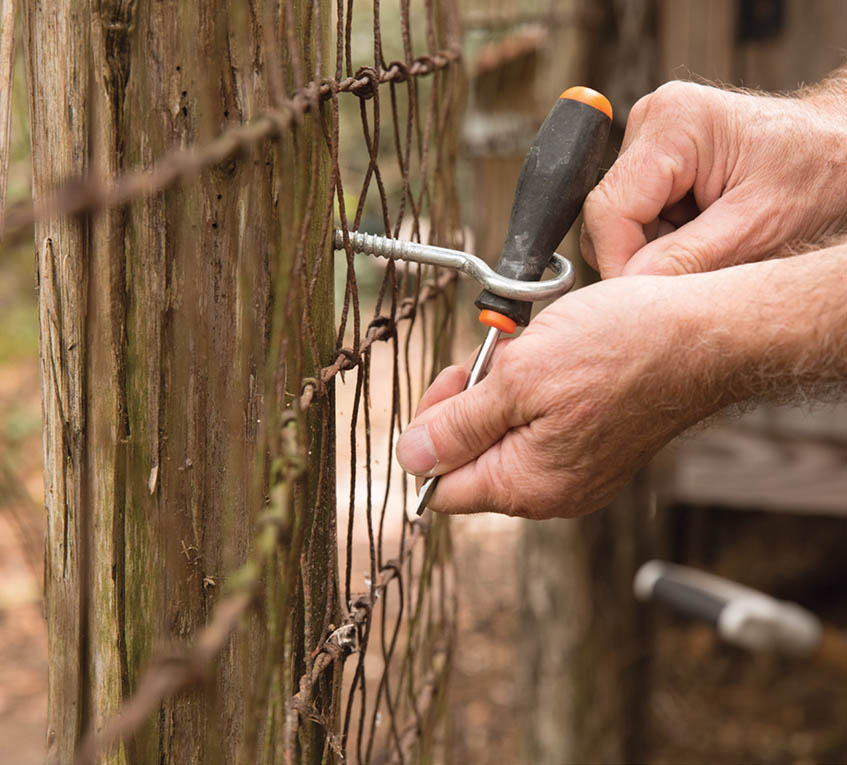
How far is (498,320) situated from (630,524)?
1.67 meters

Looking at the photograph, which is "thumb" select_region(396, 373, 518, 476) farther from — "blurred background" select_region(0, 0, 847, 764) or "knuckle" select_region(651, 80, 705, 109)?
"blurred background" select_region(0, 0, 847, 764)

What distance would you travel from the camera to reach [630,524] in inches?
102

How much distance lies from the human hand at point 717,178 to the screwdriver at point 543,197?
75 mm

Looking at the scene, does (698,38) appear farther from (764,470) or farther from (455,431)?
(455,431)

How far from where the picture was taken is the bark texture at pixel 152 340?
742mm

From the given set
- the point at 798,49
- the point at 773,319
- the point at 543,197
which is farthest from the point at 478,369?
the point at 798,49

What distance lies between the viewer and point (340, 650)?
1017 mm

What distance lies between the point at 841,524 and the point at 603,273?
290 cm

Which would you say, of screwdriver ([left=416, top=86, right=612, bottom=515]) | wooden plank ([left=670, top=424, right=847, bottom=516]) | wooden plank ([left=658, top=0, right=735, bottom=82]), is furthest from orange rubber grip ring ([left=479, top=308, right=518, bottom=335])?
wooden plank ([left=658, top=0, right=735, bottom=82])

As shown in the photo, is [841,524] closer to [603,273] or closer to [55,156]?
[603,273]

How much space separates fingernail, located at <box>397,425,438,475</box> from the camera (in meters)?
1.02

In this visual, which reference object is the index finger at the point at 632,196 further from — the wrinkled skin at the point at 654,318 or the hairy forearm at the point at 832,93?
the hairy forearm at the point at 832,93

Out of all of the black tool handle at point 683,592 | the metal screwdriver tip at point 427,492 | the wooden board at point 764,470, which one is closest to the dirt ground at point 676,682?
the black tool handle at point 683,592

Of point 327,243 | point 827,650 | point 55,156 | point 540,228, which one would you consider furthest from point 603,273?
point 827,650
